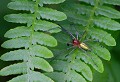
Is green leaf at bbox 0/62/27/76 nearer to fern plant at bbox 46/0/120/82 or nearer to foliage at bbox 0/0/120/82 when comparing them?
foliage at bbox 0/0/120/82

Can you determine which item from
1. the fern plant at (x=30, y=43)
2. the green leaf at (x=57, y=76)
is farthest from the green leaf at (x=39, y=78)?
the green leaf at (x=57, y=76)

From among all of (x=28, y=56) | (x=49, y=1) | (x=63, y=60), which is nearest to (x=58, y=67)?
(x=63, y=60)

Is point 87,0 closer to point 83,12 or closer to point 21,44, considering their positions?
point 83,12

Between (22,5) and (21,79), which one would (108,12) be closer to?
(22,5)

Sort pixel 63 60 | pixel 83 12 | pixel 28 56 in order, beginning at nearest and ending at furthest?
pixel 28 56
pixel 63 60
pixel 83 12

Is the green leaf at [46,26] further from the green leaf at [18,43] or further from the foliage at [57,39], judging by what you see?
the green leaf at [18,43]

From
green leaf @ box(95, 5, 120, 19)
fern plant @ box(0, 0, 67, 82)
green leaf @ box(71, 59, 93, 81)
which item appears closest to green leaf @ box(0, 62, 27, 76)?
fern plant @ box(0, 0, 67, 82)

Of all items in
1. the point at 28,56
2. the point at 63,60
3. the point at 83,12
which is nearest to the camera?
the point at 28,56

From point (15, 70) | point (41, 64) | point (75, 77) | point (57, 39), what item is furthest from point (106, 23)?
point (15, 70)
